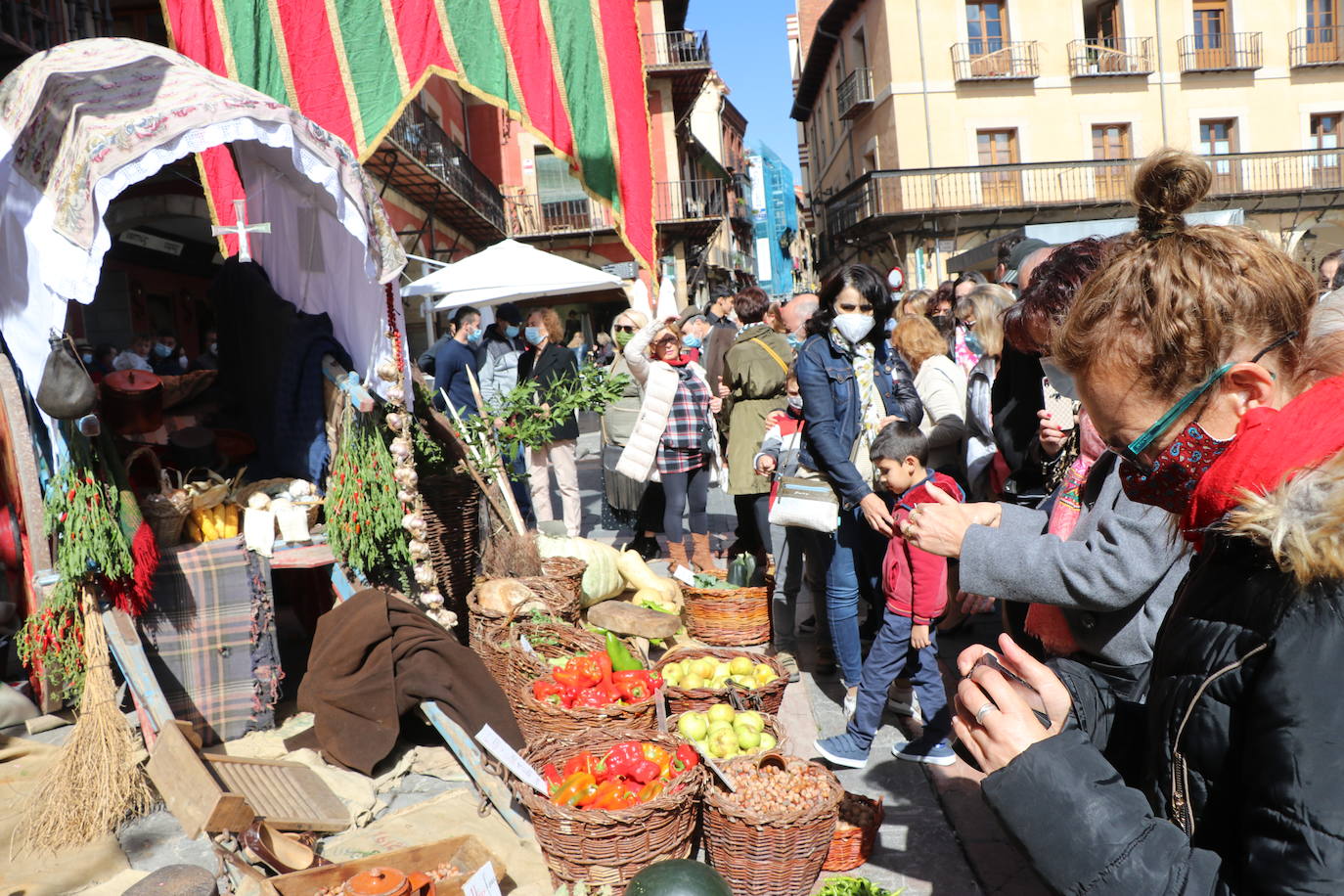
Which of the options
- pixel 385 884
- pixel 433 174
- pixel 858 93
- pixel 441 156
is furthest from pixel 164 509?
pixel 858 93

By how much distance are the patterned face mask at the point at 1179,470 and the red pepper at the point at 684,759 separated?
2.23m

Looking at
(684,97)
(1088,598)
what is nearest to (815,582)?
(1088,598)

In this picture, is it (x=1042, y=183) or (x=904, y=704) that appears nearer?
(x=904, y=704)

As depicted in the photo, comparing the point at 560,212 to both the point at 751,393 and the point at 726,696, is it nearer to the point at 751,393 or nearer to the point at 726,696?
the point at 751,393

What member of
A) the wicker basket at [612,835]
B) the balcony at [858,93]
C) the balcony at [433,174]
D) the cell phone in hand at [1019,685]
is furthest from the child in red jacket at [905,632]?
the balcony at [858,93]

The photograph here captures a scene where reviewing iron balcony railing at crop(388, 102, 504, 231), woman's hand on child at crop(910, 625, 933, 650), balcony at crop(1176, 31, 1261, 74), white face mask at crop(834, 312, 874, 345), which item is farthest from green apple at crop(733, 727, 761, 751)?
balcony at crop(1176, 31, 1261, 74)

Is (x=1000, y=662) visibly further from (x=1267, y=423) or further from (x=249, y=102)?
(x=249, y=102)

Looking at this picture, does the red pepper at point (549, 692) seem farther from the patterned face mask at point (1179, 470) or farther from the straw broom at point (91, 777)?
the patterned face mask at point (1179, 470)

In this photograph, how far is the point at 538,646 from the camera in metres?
4.49

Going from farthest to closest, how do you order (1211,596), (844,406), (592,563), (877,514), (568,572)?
(592,563)
(568,572)
(844,406)
(877,514)
(1211,596)

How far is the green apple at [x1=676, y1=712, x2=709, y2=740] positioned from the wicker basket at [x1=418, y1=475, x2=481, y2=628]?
2.10 m

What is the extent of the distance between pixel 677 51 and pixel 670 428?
2416cm

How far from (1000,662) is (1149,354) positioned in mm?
560

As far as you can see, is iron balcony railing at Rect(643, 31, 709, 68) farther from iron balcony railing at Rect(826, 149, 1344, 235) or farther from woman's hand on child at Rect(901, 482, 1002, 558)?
woman's hand on child at Rect(901, 482, 1002, 558)
